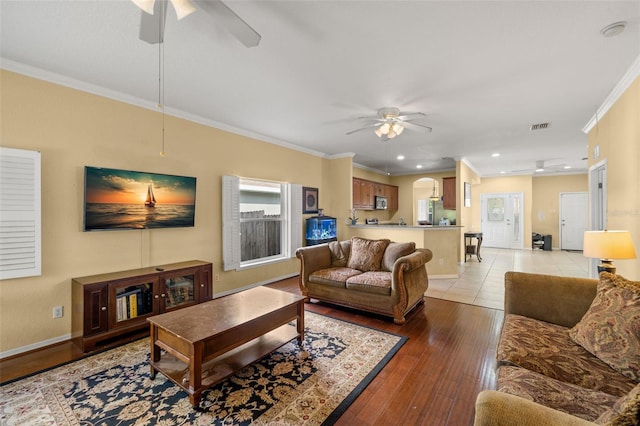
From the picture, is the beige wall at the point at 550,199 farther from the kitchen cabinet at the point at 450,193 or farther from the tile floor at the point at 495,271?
the kitchen cabinet at the point at 450,193

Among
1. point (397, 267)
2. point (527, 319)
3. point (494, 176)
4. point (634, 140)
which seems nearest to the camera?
point (527, 319)

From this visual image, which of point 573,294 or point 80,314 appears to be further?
point 80,314

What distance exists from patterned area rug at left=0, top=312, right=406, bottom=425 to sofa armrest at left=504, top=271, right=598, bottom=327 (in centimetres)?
120

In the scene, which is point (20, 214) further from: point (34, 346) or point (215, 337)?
point (215, 337)

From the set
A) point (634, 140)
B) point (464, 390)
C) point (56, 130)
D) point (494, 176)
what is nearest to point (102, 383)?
point (56, 130)

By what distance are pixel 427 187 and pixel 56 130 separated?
9.78 m

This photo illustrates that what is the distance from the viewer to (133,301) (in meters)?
2.92

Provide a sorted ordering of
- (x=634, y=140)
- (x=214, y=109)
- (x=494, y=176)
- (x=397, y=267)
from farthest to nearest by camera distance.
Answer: (x=494, y=176)
(x=214, y=109)
(x=397, y=267)
(x=634, y=140)

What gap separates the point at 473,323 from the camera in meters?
3.30

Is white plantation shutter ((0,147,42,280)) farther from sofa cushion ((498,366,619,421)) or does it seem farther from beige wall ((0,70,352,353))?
sofa cushion ((498,366,619,421))

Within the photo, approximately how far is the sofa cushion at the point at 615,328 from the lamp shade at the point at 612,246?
1.71 ft

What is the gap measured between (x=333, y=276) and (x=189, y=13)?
310 centimetres

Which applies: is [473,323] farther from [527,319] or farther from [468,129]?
[468,129]

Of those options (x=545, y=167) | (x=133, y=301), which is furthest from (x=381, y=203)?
(x=133, y=301)
